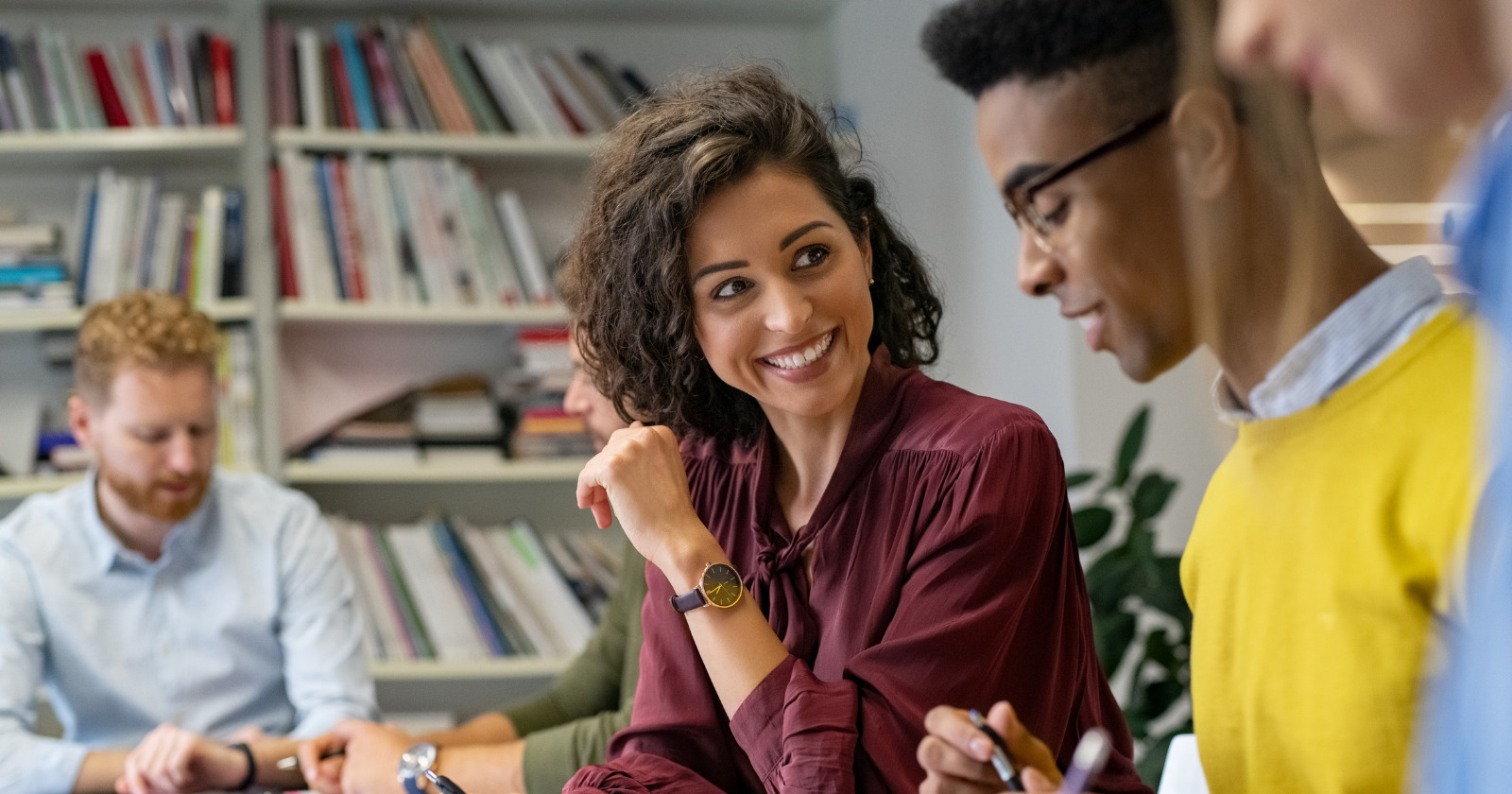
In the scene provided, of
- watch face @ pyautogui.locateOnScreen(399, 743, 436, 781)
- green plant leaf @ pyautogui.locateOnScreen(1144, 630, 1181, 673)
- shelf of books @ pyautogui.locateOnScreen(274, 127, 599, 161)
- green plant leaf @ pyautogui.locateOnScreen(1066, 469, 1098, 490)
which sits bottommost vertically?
green plant leaf @ pyautogui.locateOnScreen(1144, 630, 1181, 673)

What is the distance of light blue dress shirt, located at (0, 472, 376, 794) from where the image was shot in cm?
208

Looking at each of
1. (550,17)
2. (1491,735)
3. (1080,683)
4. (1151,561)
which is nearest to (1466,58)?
(1491,735)

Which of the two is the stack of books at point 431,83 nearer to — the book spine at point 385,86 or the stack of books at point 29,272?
the book spine at point 385,86

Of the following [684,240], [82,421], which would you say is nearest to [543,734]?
[684,240]

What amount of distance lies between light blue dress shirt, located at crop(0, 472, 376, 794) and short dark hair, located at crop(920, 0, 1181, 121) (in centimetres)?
158

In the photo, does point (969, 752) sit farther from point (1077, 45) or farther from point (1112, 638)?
point (1112, 638)

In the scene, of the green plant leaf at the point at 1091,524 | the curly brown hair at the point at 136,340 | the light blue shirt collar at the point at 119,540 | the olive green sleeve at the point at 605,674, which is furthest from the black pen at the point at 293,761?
the green plant leaf at the point at 1091,524

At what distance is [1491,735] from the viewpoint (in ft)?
1.38

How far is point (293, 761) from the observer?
1647 mm

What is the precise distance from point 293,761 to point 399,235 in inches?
58.0

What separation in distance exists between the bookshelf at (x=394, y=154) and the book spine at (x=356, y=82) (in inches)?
1.6

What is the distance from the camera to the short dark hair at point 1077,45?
746 mm

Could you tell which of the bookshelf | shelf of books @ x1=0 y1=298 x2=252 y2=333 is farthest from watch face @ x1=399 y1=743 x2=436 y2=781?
shelf of books @ x1=0 y1=298 x2=252 y2=333

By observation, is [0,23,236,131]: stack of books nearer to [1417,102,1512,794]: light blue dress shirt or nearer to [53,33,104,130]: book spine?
[53,33,104,130]: book spine
